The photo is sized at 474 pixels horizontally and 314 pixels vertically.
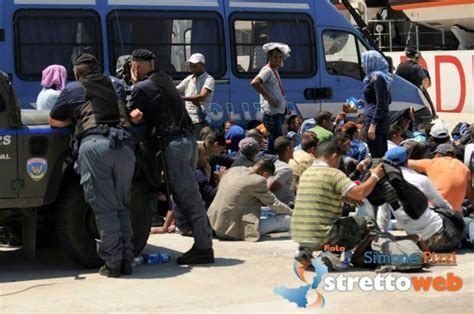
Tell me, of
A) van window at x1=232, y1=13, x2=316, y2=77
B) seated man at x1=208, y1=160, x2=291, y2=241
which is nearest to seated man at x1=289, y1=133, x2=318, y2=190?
seated man at x1=208, y1=160, x2=291, y2=241

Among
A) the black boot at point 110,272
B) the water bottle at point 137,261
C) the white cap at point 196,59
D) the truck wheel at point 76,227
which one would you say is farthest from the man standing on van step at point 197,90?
the black boot at point 110,272

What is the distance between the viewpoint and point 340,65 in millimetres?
15539

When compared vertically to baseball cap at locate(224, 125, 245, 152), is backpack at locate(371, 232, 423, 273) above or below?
below

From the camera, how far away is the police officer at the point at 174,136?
30.2 ft

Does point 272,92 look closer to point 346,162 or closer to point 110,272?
point 346,162

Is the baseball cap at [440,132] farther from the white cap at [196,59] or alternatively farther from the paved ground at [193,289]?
the white cap at [196,59]

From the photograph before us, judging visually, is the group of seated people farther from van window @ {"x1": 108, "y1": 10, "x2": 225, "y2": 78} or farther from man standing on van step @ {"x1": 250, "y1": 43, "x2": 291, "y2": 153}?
van window @ {"x1": 108, "y1": 10, "x2": 225, "y2": 78}

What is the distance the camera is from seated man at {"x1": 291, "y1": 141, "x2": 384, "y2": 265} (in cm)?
856

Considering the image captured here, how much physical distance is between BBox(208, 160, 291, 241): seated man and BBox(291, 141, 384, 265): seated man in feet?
5.52

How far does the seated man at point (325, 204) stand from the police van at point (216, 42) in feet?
17.5

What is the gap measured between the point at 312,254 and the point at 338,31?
23.6 ft

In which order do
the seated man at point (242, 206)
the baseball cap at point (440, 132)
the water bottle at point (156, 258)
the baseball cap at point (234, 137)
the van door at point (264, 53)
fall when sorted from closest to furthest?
the water bottle at point (156, 258) < the seated man at point (242, 206) < the baseball cap at point (440, 132) < the baseball cap at point (234, 137) < the van door at point (264, 53)

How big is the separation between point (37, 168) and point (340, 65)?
7.62 m

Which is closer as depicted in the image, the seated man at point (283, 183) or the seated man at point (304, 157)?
the seated man at point (283, 183)
